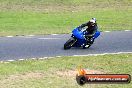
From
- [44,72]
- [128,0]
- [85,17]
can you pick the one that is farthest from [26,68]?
[128,0]

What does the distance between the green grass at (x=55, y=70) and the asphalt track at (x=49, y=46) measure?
1.26 meters

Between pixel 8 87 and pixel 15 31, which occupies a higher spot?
pixel 8 87

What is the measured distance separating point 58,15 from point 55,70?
56.6 feet

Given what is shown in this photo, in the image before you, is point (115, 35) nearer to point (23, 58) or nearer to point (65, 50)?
point (65, 50)

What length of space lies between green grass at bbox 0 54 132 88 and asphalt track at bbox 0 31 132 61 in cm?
126

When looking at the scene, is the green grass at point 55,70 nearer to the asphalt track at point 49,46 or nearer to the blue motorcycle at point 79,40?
the asphalt track at point 49,46

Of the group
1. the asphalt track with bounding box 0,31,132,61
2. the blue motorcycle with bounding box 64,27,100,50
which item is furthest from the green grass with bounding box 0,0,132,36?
the blue motorcycle with bounding box 64,27,100,50

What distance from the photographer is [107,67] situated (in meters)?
12.5

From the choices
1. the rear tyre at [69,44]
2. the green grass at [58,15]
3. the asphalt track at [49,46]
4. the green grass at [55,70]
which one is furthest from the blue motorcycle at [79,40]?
the green grass at [58,15]

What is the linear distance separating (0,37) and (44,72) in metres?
7.93

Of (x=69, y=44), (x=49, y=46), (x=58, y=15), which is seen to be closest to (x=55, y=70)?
(x=69, y=44)

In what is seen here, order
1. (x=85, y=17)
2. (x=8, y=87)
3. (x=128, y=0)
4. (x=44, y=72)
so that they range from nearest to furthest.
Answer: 1. (x=8, y=87)
2. (x=44, y=72)
3. (x=85, y=17)
4. (x=128, y=0)

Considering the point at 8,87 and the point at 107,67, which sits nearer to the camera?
the point at 8,87

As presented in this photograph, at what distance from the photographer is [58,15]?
2889 centimetres
